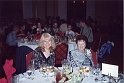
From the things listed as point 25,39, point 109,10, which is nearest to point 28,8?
point 109,10

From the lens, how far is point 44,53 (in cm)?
328

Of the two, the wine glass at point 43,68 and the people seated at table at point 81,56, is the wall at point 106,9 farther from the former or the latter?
the wine glass at point 43,68

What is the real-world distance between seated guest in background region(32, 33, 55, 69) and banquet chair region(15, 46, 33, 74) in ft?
0.48

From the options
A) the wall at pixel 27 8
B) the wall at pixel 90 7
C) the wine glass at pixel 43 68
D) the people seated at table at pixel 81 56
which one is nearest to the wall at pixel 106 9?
the wall at pixel 90 7

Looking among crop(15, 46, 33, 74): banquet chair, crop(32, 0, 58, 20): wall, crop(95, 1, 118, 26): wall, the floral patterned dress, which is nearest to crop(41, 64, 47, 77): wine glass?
the floral patterned dress

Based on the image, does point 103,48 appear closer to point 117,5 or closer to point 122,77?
point 122,77

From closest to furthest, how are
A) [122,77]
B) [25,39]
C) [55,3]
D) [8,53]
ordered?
[122,77] → [8,53] → [25,39] → [55,3]

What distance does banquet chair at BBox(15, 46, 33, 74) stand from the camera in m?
3.35

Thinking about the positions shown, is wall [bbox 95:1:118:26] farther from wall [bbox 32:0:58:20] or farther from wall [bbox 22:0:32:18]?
wall [bbox 22:0:32:18]

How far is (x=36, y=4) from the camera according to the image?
1352 cm

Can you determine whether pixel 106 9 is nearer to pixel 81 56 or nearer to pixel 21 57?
pixel 81 56

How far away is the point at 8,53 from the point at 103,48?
2080 millimetres

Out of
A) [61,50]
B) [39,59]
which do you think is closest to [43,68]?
[39,59]

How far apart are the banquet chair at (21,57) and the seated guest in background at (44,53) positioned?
147mm
